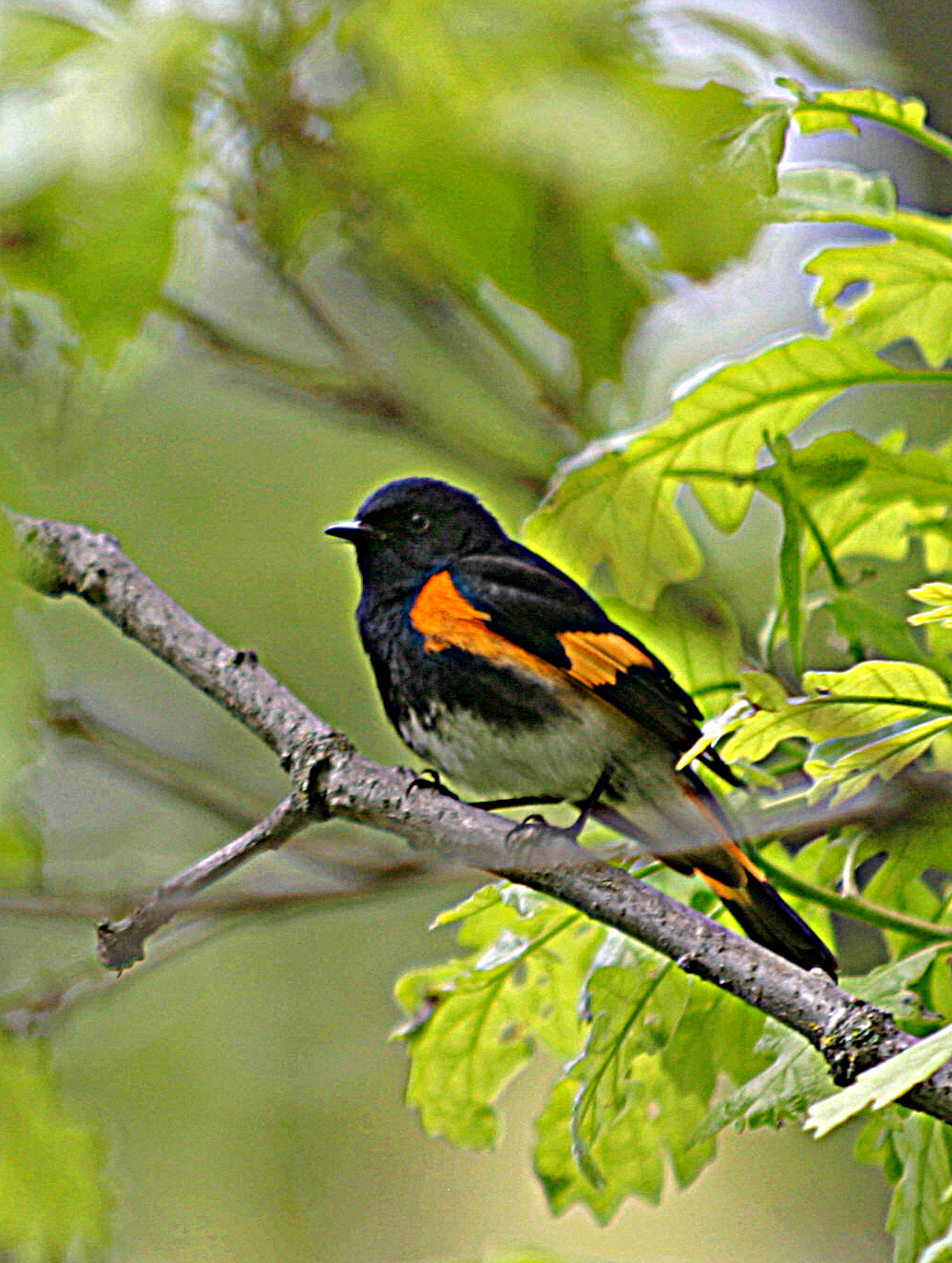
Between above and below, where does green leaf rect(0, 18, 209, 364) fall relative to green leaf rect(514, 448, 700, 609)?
above

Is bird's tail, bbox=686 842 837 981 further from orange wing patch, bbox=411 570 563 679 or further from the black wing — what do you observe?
orange wing patch, bbox=411 570 563 679

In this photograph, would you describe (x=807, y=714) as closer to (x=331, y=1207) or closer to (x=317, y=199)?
(x=317, y=199)

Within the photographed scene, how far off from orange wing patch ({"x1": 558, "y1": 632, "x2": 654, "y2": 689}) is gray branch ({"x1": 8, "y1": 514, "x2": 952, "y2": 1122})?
311 mm

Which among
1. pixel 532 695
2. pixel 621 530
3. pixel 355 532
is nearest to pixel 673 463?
pixel 621 530

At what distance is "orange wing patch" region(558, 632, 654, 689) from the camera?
175 cm

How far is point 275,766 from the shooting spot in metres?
4.08

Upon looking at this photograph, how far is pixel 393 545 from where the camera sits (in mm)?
2125

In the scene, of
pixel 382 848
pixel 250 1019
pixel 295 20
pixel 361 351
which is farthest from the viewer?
pixel 250 1019

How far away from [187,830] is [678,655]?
3.29m

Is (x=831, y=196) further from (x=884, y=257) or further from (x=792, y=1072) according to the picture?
(x=792, y=1072)

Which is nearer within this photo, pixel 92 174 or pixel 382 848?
pixel 382 848

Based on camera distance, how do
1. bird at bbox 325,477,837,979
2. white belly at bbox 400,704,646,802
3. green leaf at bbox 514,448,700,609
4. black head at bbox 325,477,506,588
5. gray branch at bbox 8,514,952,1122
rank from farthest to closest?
1. black head at bbox 325,477,506,588
2. white belly at bbox 400,704,646,802
3. bird at bbox 325,477,837,979
4. green leaf at bbox 514,448,700,609
5. gray branch at bbox 8,514,952,1122

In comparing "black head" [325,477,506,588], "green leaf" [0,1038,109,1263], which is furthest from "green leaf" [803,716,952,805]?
"black head" [325,477,506,588]

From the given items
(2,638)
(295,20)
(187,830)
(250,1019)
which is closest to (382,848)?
(2,638)
